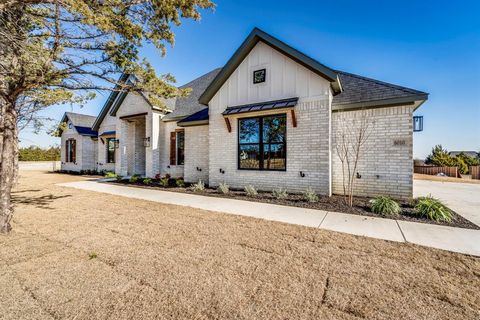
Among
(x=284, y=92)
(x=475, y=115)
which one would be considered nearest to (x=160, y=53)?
(x=284, y=92)

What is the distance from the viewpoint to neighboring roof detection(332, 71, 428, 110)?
714cm

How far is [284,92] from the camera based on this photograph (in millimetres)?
8438

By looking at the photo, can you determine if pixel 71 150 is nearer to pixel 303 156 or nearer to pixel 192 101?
pixel 192 101

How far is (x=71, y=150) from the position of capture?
67.3ft

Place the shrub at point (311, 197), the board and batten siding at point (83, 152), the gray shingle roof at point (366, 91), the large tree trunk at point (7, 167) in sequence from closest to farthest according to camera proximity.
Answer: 1. the large tree trunk at point (7, 167)
2. the shrub at point (311, 197)
3. the gray shingle roof at point (366, 91)
4. the board and batten siding at point (83, 152)

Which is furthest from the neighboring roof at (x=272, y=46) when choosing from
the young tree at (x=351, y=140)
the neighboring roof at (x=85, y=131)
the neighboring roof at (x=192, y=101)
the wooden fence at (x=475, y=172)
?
the wooden fence at (x=475, y=172)

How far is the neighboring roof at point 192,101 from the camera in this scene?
12.9 m

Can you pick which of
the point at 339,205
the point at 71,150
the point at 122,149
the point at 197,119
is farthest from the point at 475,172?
the point at 71,150

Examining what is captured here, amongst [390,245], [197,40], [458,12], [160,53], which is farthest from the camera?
[197,40]

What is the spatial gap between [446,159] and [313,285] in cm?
2733

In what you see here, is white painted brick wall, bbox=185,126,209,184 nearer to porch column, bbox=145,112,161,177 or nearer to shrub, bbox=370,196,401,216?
porch column, bbox=145,112,161,177

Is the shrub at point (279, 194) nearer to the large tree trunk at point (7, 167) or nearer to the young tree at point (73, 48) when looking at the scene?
the young tree at point (73, 48)

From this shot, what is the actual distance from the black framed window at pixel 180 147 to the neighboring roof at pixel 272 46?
12.1ft

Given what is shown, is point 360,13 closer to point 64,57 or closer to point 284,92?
point 284,92
